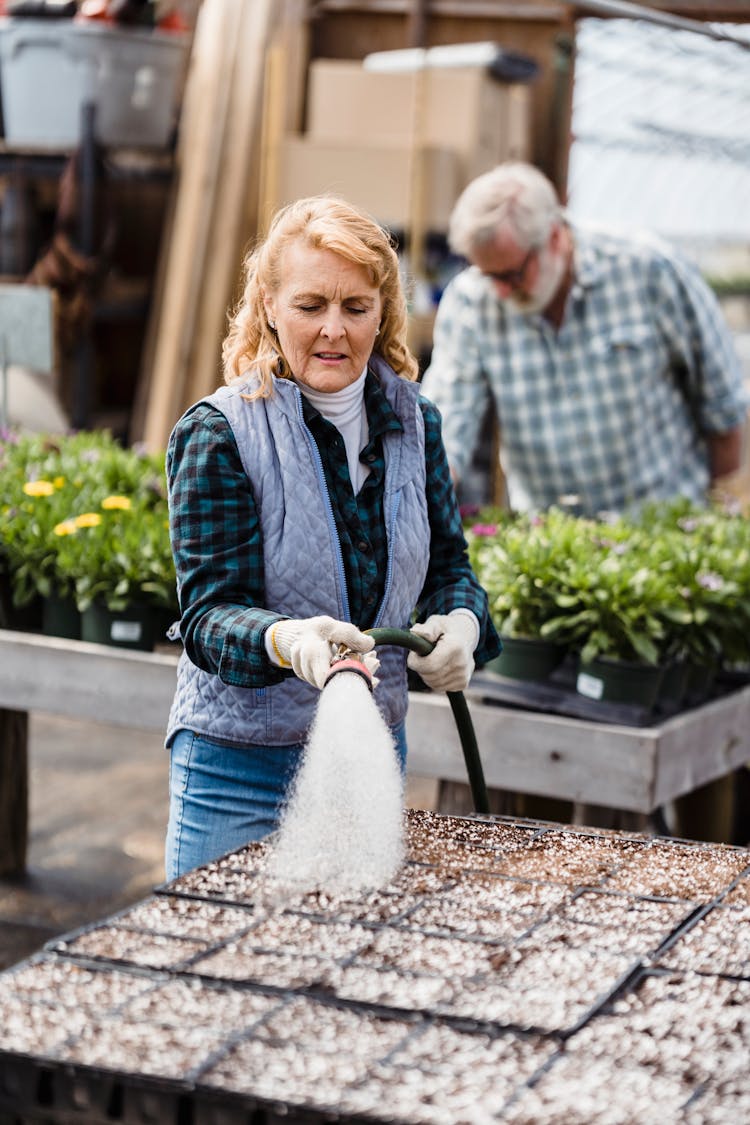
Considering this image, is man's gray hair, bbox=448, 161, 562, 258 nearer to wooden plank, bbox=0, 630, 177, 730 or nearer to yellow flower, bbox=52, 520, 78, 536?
yellow flower, bbox=52, 520, 78, 536

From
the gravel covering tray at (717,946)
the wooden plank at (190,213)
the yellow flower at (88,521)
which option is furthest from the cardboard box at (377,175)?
the gravel covering tray at (717,946)

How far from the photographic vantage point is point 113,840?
4.36m

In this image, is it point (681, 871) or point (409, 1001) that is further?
point (681, 871)

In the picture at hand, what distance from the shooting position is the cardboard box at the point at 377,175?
5.57m

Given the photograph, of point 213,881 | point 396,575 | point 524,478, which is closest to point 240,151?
point 524,478

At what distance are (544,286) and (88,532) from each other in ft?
4.04

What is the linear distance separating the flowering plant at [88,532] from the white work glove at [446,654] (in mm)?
1437

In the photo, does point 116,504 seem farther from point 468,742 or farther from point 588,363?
point 468,742

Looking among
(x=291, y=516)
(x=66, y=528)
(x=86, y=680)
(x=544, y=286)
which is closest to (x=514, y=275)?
(x=544, y=286)

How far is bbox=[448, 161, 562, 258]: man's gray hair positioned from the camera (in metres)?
3.60

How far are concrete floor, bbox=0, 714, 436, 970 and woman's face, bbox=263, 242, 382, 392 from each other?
5.68 feet

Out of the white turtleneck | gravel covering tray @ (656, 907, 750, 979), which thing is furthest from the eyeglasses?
gravel covering tray @ (656, 907, 750, 979)

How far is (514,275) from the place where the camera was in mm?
3695

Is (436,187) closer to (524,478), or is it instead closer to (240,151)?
(240,151)
